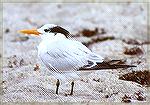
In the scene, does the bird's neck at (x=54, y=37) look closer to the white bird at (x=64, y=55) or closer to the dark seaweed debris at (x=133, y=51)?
the white bird at (x=64, y=55)

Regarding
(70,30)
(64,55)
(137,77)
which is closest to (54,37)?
(64,55)

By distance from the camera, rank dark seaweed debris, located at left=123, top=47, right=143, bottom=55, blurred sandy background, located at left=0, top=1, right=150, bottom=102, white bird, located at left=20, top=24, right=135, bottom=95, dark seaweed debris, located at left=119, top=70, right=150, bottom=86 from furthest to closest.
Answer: dark seaweed debris, located at left=123, top=47, right=143, bottom=55
dark seaweed debris, located at left=119, top=70, right=150, bottom=86
blurred sandy background, located at left=0, top=1, right=150, bottom=102
white bird, located at left=20, top=24, right=135, bottom=95

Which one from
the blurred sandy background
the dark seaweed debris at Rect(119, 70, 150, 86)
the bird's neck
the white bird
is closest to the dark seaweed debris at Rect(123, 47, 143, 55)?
the blurred sandy background

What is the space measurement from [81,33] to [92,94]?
633 centimetres

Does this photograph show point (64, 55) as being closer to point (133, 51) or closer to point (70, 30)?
point (133, 51)

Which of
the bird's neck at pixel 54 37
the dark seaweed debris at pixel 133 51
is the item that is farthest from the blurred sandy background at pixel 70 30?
the bird's neck at pixel 54 37

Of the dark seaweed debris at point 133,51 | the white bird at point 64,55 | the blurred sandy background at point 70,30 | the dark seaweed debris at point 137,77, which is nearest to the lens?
the white bird at point 64,55

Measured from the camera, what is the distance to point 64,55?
8.70 m

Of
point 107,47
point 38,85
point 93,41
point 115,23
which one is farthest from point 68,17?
point 38,85

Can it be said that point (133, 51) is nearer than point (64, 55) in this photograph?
No

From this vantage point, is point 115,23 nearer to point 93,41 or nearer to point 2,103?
point 93,41

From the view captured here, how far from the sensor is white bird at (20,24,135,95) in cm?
868

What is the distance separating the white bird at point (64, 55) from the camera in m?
8.68

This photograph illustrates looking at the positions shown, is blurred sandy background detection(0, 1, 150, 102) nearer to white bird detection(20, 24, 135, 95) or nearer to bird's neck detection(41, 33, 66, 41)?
white bird detection(20, 24, 135, 95)
